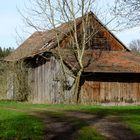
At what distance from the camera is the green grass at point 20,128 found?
574 inches

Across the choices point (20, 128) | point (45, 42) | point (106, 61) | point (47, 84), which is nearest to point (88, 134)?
point (20, 128)

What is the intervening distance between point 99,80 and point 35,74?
854 cm

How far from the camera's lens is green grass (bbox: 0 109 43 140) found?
14570mm

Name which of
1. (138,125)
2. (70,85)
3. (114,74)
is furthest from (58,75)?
(138,125)

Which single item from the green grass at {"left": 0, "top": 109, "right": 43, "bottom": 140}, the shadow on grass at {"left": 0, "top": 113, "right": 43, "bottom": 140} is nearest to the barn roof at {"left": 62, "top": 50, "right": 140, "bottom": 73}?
the green grass at {"left": 0, "top": 109, "right": 43, "bottom": 140}

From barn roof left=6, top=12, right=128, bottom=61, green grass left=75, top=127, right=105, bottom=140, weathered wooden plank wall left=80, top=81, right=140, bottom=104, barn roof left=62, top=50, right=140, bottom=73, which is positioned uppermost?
barn roof left=6, top=12, right=128, bottom=61

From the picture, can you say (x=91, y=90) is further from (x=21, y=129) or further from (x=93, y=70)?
(x=21, y=129)

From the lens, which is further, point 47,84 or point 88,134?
point 47,84

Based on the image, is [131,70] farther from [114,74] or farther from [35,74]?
[35,74]

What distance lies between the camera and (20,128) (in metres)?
15.9

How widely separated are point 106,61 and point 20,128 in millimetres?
22304

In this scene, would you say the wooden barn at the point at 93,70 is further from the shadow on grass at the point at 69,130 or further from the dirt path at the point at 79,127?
the shadow on grass at the point at 69,130

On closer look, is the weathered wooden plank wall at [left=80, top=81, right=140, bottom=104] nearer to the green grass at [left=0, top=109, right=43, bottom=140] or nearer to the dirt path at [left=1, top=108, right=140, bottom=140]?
the dirt path at [left=1, top=108, right=140, bottom=140]

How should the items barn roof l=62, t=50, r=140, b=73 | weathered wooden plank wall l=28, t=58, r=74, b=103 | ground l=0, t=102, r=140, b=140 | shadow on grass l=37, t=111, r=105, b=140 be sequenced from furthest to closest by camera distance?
1. weathered wooden plank wall l=28, t=58, r=74, b=103
2. barn roof l=62, t=50, r=140, b=73
3. ground l=0, t=102, r=140, b=140
4. shadow on grass l=37, t=111, r=105, b=140
